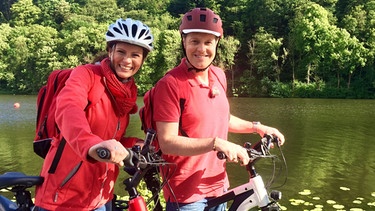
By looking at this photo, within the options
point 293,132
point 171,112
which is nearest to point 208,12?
point 171,112

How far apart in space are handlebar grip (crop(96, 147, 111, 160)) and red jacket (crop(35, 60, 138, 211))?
0.93 feet

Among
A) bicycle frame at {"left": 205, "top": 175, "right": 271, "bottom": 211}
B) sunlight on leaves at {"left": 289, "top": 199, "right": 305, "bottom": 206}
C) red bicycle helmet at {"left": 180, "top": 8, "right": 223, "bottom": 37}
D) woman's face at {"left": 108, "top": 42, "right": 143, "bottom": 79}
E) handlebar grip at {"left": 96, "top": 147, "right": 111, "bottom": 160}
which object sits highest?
red bicycle helmet at {"left": 180, "top": 8, "right": 223, "bottom": 37}

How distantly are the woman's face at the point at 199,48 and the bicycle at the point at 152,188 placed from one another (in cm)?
58

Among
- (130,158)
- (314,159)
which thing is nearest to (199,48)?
(130,158)

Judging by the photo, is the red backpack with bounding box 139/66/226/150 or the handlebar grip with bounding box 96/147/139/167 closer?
the handlebar grip with bounding box 96/147/139/167

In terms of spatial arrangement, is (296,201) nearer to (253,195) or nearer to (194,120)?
(253,195)

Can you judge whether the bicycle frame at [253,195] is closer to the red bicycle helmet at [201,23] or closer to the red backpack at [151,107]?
the red backpack at [151,107]

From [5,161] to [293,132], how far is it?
11.4m

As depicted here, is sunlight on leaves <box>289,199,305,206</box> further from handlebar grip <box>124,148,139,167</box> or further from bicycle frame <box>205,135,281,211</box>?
handlebar grip <box>124,148,139,167</box>

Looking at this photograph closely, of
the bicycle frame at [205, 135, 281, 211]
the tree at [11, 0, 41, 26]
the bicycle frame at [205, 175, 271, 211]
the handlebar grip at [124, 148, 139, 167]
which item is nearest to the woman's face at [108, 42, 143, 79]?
the handlebar grip at [124, 148, 139, 167]

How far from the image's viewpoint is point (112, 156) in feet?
6.61

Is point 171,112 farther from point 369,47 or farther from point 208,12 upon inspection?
point 369,47

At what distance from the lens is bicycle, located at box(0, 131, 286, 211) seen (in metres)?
2.40

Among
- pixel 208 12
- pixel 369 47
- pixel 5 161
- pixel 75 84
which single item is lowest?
A: pixel 5 161
